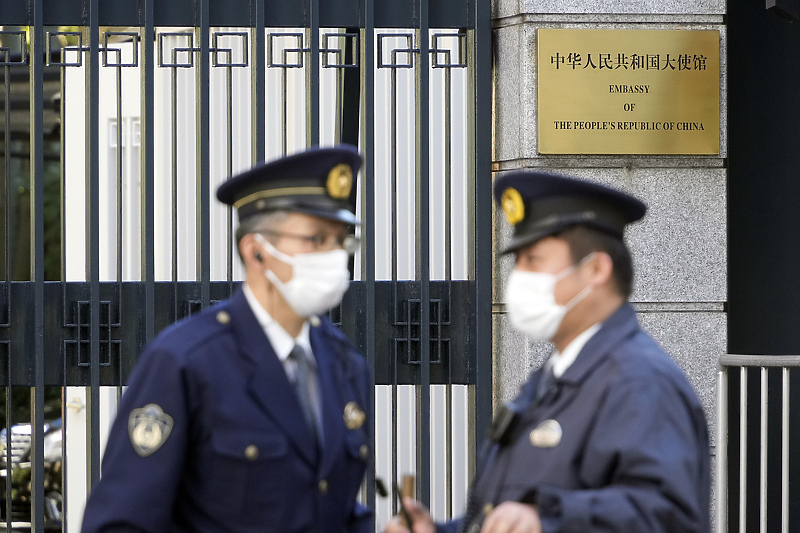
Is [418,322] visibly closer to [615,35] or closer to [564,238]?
[615,35]

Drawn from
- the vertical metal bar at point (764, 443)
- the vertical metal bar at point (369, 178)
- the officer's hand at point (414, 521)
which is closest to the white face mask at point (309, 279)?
the officer's hand at point (414, 521)

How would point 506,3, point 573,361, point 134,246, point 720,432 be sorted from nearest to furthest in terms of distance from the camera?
point 573,361, point 720,432, point 506,3, point 134,246

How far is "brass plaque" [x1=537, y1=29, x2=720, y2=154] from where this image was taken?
15.3ft

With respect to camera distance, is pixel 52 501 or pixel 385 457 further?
pixel 52 501

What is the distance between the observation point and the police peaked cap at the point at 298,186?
2.45 metres

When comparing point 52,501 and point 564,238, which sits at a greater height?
point 564,238

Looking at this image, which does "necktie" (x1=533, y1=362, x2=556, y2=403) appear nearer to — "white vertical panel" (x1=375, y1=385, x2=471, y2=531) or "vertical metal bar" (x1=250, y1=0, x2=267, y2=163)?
"white vertical panel" (x1=375, y1=385, x2=471, y2=531)

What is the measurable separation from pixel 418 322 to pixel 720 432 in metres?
1.41

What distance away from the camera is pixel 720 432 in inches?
176

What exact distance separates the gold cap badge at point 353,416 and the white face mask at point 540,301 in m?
0.48

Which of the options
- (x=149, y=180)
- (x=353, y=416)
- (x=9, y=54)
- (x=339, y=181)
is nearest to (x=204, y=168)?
(x=149, y=180)

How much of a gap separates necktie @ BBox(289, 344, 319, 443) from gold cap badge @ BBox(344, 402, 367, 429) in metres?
0.09

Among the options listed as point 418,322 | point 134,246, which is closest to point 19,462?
point 134,246

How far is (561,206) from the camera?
237cm
